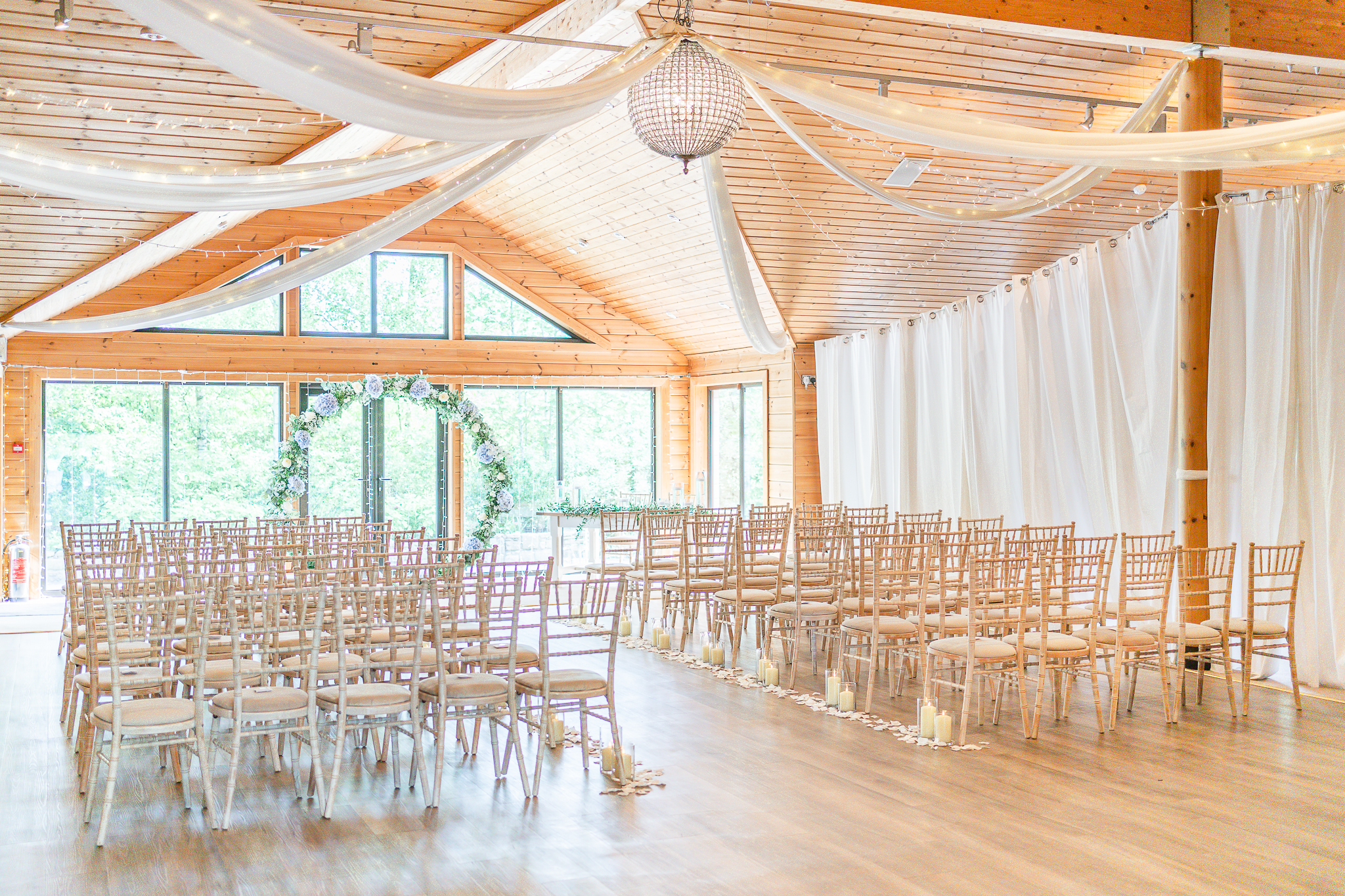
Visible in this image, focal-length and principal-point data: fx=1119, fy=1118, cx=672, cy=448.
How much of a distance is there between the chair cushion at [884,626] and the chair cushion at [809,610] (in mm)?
355

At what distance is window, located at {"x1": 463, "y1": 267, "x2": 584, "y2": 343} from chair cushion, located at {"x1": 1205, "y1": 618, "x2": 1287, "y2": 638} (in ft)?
31.4

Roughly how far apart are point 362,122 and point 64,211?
5.93 meters

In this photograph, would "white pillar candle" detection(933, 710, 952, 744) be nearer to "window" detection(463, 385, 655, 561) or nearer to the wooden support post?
the wooden support post

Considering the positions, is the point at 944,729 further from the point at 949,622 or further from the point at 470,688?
the point at 470,688

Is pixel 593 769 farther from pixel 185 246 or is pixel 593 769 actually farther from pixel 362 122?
pixel 185 246

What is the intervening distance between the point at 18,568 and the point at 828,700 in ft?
30.9

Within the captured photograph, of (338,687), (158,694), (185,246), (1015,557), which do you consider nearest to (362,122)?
(338,687)

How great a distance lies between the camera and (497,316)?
1423 cm

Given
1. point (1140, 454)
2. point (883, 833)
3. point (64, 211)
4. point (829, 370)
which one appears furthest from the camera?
point (829, 370)

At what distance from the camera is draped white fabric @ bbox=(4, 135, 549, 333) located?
6.02 m

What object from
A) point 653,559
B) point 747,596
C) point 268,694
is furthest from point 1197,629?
point 268,694

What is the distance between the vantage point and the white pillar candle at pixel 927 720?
223 inches

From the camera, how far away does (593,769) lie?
516 cm

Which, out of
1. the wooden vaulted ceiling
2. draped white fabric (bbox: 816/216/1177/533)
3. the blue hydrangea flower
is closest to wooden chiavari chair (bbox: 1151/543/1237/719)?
draped white fabric (bbox: 816/216/1177/533)
